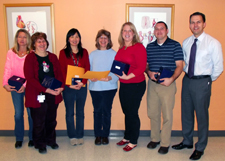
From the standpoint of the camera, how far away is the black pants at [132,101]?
261 cm

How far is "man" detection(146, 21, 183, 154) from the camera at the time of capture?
8.34 feet

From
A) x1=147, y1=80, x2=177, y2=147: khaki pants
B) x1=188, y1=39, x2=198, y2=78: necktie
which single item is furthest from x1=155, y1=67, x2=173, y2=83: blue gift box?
x1=188, y1=39, x2=198, y2=78: necktie

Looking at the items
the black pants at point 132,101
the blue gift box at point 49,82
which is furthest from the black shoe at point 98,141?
the blue gift box at point 49,82

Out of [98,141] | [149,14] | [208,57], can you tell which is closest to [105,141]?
[98,141]

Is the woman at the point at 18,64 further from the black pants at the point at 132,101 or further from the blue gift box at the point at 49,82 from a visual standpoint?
the black pants at the point at 132,101

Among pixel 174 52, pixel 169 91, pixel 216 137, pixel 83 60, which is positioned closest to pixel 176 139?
pixel 216 137

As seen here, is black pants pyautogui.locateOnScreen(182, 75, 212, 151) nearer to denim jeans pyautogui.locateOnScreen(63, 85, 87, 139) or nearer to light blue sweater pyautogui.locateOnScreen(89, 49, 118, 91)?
light blue sweater pyautogui.locateOnScreen(89, 49, 118, 91)

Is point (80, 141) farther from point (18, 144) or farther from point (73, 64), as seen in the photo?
point (73, 64)

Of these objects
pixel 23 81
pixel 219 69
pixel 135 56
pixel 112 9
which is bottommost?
pixel 23 81

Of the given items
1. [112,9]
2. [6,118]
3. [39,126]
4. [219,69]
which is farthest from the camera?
[6,118]

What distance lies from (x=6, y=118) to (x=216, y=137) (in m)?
3.65

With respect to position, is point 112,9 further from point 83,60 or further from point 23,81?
point 23,81

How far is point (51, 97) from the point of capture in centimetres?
270

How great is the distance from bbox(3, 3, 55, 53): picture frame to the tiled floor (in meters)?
1.77
